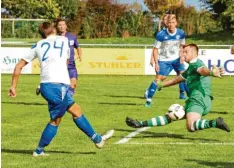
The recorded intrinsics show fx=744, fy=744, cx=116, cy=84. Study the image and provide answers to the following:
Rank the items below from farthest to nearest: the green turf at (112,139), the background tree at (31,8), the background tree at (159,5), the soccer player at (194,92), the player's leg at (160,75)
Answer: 1. the background tree at (159,5)
2. the background tree at (31,8)
3. the player's leg at (160,75)
4. the soccer player at (194,92)
5. the green turf at (112,139)

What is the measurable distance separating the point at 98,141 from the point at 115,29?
5991cm

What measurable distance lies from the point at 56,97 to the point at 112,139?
7.46ft

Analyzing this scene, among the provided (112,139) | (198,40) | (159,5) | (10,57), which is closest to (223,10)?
(198,40)

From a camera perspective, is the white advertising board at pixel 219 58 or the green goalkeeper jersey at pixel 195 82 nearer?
the green goalkeeper jersey at pixel 195 82

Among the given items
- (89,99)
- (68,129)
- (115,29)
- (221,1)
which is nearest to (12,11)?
(115,29)

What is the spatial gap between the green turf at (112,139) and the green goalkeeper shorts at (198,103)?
532 millimetres

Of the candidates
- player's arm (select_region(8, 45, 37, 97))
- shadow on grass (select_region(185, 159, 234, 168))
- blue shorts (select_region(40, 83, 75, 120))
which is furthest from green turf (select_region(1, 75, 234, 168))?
player's arm (select_region(8, 45, 37, 97))

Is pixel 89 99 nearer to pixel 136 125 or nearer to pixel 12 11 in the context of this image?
pixel 136 125

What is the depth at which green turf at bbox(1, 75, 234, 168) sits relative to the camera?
31.4 ft

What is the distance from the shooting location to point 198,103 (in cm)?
1090

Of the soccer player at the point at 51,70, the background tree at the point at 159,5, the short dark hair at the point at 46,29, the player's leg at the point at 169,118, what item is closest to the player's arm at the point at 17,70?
the soccer player at the point at 51,70

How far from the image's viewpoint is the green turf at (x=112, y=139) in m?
9.58

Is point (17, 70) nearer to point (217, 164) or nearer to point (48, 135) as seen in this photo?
point (48, 135)

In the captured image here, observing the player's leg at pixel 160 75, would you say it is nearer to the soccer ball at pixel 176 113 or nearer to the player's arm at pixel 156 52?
the player's arm at pixel 156 52
